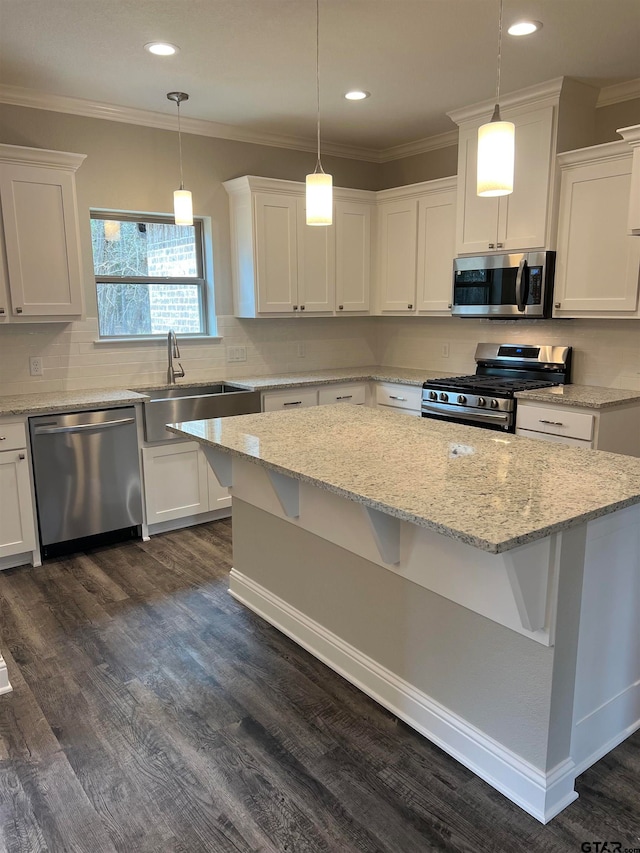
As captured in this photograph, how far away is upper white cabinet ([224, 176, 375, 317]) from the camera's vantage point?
4477mm

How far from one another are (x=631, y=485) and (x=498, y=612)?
1.73 feet

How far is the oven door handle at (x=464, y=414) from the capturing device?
3828 millimetres

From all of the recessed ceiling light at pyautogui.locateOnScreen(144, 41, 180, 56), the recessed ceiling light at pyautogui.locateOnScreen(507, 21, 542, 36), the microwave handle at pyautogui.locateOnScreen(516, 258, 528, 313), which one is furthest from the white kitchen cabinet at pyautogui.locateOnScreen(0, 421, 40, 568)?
the recessed ceiling light at pyautogui.locateOnScreen(507, 21, 542, 36)

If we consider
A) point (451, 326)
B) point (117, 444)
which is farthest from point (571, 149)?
point (117, 444)

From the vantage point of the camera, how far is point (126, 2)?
2605 mm

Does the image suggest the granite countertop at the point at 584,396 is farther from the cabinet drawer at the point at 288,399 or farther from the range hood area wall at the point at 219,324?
the cabinet drawer at the point at 288,399

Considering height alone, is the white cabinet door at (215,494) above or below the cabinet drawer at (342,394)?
below

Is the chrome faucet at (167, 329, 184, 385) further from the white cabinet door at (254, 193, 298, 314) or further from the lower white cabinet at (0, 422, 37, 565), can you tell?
the lower white cabinet at (0, 422, 37, 565)

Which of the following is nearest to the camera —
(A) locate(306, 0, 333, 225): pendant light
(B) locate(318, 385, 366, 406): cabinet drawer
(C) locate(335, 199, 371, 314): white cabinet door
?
(A) locate(306, 0, 333, 225): pendant light

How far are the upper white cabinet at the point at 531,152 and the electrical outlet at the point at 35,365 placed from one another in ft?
9.87

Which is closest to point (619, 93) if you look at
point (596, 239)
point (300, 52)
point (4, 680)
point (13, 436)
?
point (596, 239)

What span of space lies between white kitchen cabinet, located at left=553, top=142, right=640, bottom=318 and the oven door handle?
76 cm

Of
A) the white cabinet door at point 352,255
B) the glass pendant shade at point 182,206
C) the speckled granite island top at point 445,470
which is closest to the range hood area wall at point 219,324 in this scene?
the white cabinet door at point 352,255

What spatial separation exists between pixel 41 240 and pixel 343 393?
2302mm
